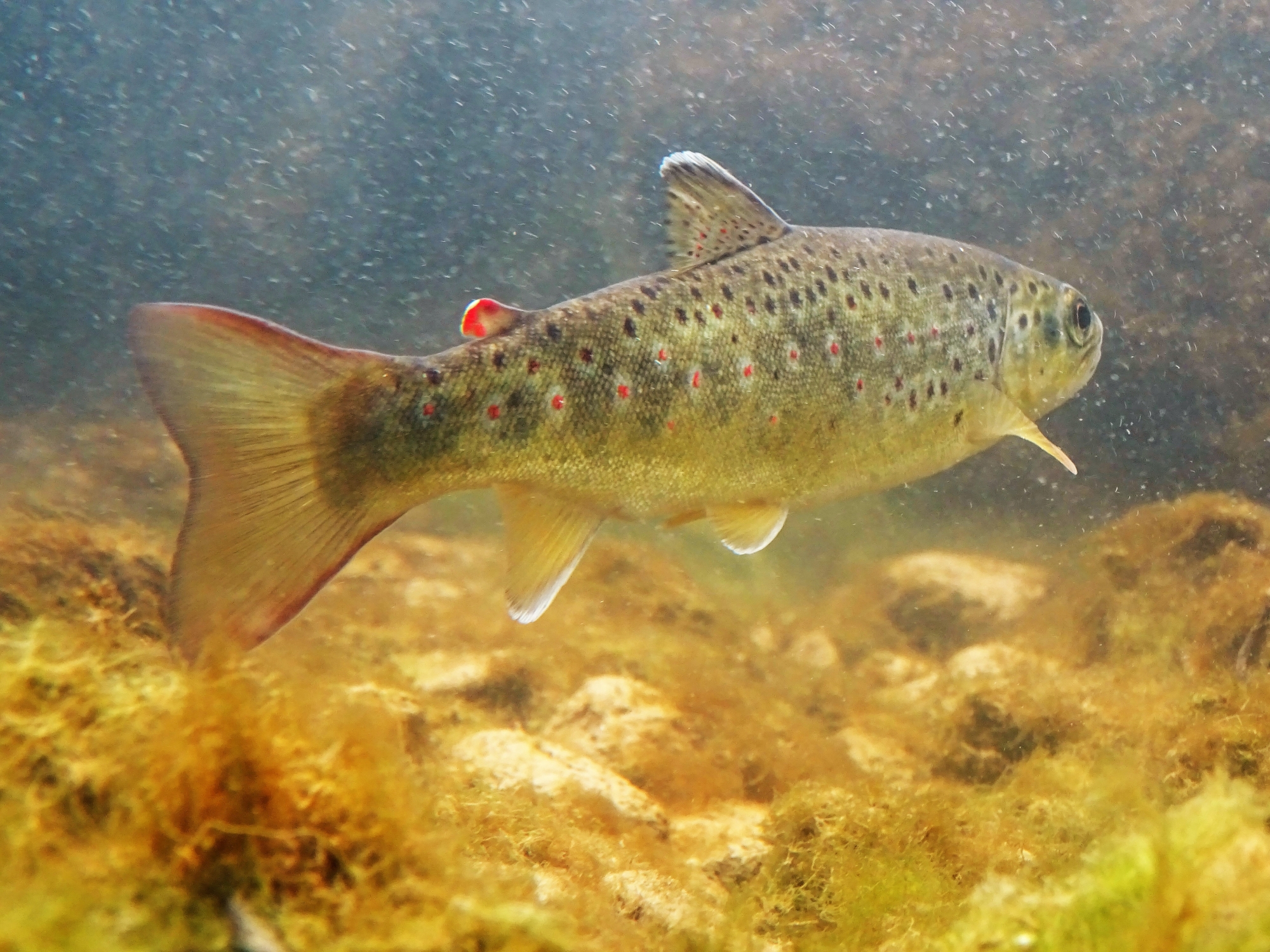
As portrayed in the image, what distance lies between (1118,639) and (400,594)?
8139 millimetres

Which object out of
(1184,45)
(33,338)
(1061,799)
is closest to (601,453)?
(1061,799)

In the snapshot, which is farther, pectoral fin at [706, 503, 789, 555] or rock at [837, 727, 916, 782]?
rock at [837, 727, 916, 782]

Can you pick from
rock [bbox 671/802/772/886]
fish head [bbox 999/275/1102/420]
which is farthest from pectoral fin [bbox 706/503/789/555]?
fish head [bbox 999/275/1102/420]

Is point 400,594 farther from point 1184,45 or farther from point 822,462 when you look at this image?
point 1184,45

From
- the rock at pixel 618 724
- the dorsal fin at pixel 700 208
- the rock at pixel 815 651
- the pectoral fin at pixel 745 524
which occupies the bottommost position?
the rock at pixel 815 651

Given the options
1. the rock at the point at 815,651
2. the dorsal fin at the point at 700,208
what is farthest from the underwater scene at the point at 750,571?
the rock at the point at 815,651

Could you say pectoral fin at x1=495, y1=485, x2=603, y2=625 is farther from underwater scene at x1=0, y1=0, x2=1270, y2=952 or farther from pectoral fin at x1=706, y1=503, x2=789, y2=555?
pectoral fin at x1=706, y1=503, x2=789, y2=555

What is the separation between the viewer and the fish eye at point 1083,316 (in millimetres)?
4941

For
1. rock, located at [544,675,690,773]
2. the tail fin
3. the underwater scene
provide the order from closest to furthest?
the underwater scene → the tail fin → rock, located at [544,675,690,773]

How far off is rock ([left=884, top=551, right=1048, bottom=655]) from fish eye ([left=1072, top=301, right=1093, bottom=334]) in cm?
547

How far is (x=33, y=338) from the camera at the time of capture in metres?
38.5

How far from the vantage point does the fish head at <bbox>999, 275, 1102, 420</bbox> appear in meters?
4.70

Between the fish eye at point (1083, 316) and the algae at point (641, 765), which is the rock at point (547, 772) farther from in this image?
the fish eye at point (1083, 316)

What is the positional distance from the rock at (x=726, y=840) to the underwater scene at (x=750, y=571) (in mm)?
38
